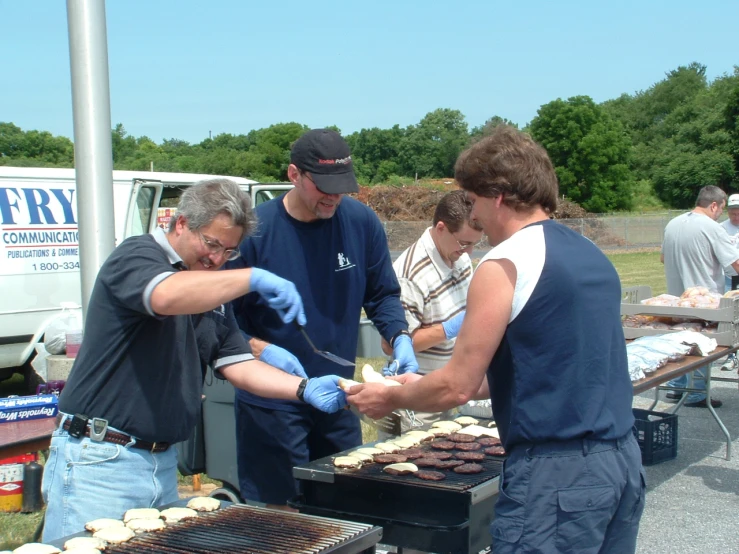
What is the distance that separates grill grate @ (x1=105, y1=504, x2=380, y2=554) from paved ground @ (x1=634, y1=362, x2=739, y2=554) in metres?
2.82

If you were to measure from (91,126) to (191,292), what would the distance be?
2451 mm

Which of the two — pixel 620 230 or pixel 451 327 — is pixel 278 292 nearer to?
pixel 451 327

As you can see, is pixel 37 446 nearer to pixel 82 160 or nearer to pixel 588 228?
pixel 82 160

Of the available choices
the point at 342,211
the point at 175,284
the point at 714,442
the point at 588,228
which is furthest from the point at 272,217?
the point at 588,228

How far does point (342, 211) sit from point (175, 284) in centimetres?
126

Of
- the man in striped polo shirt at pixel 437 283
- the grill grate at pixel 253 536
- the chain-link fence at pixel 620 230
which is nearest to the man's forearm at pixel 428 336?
the man in striped polo shirt at pixel 437 283

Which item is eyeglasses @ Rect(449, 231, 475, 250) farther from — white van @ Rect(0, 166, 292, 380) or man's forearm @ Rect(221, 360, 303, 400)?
white van @ Rect(0, 166, 292, 380)

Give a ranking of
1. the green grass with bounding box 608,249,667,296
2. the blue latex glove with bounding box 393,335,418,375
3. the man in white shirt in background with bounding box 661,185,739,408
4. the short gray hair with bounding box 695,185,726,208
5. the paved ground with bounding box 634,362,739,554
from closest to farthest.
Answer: the blue latex glove with bounding box 393,335,418,375
the paved ground with bounding box 634,362,739,554
the man in white shirt in background with bounding box 661,185,739,408
the short gray hair with bounding box 695,185,726,208
the green grass with bounding box 608,249,667,296

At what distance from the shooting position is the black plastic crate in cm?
579

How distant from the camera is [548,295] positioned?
196cm

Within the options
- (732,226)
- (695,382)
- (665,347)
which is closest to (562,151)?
(732,226)

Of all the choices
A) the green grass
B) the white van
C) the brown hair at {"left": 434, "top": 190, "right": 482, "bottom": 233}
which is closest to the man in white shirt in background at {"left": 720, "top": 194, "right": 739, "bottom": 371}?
the white van

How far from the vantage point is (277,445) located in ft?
10.2

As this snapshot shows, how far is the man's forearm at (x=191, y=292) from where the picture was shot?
219 cm
